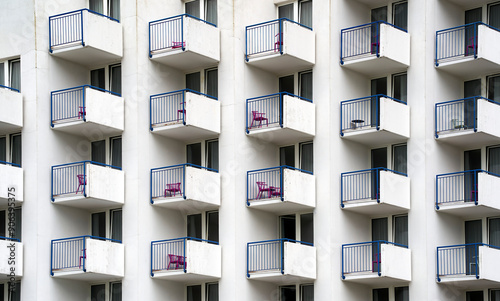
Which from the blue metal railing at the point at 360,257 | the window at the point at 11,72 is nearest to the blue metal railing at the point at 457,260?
the blue metal railing at the point at 360,257

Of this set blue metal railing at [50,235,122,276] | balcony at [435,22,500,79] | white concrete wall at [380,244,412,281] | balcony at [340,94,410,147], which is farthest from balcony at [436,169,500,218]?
blue metal railing at [50,235,122,276]

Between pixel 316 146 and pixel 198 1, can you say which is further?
pixel 198 1

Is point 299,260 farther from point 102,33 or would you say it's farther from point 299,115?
point 102,33

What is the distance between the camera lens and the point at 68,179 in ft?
211

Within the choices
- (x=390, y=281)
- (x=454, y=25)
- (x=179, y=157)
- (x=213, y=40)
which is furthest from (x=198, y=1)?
(x=390, y=281)

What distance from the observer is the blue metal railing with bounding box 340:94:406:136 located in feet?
206

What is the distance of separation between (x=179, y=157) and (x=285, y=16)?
8400 mm

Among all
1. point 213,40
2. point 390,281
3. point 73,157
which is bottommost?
point 390,281

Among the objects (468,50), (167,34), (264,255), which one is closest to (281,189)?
(264,255)

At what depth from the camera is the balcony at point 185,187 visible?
63656 millimetres

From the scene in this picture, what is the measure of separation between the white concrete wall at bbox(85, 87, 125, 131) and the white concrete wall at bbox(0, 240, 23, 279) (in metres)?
6.65

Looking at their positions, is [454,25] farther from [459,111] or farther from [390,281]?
[390,281]

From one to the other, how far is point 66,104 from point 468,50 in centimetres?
1857

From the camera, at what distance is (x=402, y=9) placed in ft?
210
